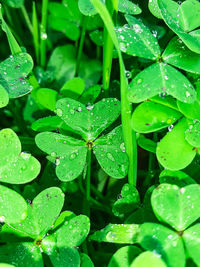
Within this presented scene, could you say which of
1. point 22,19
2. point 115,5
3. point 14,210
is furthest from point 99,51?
point 14,210

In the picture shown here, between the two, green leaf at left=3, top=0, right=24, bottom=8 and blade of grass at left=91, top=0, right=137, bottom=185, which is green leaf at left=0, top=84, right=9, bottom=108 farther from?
green leaf at left=3, top=0, right=24, bottom=8

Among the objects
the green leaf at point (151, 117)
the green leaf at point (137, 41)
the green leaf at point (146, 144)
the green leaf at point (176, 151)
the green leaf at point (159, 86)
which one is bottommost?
the green leaf at point (146, 144)

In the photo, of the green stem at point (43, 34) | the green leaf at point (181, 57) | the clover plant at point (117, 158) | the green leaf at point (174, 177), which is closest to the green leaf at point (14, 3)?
the green stem at point (43, 34)

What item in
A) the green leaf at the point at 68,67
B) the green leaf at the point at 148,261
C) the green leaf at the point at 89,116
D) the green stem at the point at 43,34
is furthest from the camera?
the green leaf at the point at 68,67

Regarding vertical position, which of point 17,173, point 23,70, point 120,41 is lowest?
point 17,173

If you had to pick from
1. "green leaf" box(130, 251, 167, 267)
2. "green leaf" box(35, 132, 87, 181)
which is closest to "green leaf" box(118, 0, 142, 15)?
"green leaf" box(35, 132, 87, 181)

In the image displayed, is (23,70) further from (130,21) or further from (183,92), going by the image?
(183,92)

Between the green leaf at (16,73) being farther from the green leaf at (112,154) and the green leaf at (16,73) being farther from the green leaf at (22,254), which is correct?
the green leaf at (22,254)
